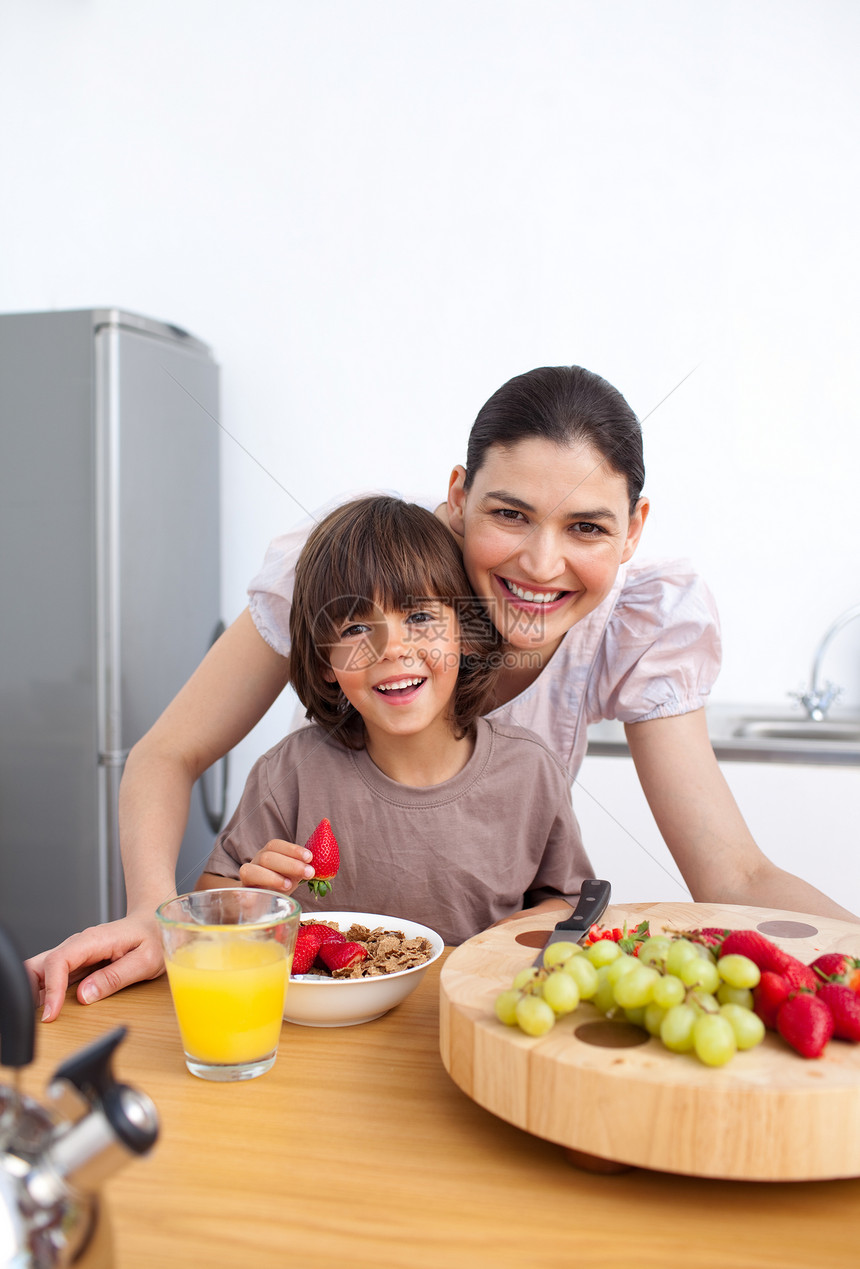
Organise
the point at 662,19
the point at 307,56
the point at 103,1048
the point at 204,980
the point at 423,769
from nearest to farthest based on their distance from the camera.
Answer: the point at 103,1048 → the point at 204,980 → the point at 423,769 → the point at 662,19 → the point at 307,56

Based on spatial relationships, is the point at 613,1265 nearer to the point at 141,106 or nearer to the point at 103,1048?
the point at 103,1048

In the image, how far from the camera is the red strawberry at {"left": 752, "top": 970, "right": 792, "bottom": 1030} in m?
0.60

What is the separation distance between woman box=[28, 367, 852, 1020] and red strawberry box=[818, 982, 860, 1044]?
1.41 feet

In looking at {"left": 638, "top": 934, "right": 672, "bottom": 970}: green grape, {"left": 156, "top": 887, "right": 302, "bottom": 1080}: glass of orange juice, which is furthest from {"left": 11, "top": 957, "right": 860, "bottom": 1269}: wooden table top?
{"left": 638, "top": 934, "right": 672, "bottom": 970}: green grape

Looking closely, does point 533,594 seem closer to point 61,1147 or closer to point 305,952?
point 305,952

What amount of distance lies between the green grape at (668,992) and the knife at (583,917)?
0.14 meters

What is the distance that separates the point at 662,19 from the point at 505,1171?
2675 millimetres

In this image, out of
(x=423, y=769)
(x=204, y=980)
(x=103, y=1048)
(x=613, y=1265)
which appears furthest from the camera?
(x=423, y=769)

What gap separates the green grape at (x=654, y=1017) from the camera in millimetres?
593

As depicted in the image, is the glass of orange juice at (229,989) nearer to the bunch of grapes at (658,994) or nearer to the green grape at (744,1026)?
the bunch of grapes at (658,994)

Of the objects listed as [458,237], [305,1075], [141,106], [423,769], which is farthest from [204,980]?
[141,106]

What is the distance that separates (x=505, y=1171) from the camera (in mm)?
579

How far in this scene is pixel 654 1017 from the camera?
60cm

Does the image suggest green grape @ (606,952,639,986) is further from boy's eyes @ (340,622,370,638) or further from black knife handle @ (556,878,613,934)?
boy's eyes @ (340,622,370,638)
